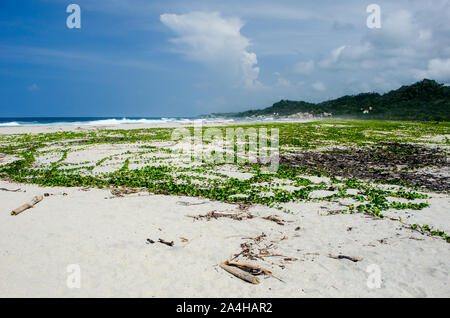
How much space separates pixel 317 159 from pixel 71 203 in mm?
12831

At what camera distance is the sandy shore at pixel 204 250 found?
5.14m

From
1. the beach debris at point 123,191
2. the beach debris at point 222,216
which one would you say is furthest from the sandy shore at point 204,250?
the beach debris at point 123,191

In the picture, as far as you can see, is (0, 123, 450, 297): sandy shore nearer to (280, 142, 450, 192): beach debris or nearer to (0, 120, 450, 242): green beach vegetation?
(0, 120, 450, 242): green beach vegetation

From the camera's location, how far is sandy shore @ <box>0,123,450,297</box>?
514cm

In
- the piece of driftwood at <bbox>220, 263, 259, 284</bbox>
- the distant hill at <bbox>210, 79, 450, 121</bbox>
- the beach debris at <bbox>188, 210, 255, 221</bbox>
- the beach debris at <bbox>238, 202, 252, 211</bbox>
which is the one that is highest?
the distant hill at <bbox>210, 79, 450, 121</bbox>

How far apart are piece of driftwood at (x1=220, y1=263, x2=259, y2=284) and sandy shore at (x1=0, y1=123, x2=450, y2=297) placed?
9cm

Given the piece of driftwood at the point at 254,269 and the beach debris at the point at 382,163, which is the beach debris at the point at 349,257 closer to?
the piece of driftwood at the point at 254,269

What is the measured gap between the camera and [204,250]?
21.1 ft

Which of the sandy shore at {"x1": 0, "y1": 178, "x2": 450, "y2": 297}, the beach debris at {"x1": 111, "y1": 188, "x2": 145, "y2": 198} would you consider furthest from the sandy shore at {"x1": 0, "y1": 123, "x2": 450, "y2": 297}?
the beach debris at {"x1": 111, "y1": 188, "x2": 145, "y2": 198}

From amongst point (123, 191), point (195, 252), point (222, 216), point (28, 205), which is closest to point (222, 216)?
point (222, 216)

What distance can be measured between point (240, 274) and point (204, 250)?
1236mm

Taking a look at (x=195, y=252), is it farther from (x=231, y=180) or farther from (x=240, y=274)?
(x=231, y=180)

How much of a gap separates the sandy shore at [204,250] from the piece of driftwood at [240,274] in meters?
0.09
